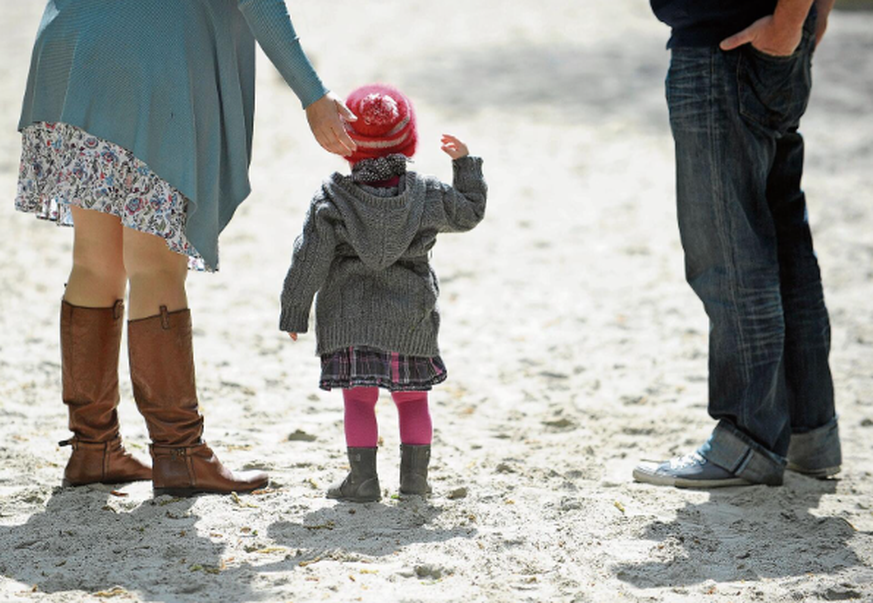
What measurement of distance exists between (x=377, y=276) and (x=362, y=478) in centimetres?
51

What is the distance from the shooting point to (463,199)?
2852 mm

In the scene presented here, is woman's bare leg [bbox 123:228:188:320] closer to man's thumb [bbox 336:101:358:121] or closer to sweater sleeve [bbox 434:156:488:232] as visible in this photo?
man's thumb [bbox 336:101:358:121]

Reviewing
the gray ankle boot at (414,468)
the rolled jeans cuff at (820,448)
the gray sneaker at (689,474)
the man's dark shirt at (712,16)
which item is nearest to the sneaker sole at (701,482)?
the gray sneaker at (689,474)

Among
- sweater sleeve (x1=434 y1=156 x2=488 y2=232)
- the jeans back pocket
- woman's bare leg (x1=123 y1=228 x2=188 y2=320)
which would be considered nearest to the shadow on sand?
sweater sleeve (x1=434 y1=156 x2=488 y2=232)

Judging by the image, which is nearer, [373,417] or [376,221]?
[376,221]

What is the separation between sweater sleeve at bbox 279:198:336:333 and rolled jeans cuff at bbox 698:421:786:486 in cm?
122

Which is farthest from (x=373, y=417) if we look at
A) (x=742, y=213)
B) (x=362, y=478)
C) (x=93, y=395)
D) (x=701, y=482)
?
(x=742, y=213)

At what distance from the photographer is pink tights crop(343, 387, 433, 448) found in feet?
9.40

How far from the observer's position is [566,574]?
245 cm

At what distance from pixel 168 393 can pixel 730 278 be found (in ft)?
5.00

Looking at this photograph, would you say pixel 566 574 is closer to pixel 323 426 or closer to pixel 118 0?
pixel 323 426

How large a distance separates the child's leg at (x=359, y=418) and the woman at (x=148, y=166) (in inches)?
11.9

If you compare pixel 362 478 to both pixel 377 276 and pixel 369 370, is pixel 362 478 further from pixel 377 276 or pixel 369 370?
pixel 377 276

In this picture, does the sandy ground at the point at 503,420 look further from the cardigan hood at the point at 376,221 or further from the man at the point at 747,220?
the cardigan hood at the point at 376,221
